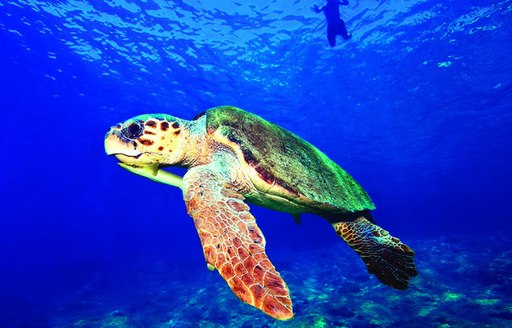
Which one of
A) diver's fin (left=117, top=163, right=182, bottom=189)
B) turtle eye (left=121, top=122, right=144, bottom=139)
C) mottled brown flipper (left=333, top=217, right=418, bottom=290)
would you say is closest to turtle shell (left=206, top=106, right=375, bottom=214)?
mottled brown flipper (left=333, top=217, right=418, bottom=290)

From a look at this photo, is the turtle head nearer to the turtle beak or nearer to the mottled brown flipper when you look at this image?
the turtle beak

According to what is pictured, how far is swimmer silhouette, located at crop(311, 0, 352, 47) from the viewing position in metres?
10.9

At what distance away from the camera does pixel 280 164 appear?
111 inches

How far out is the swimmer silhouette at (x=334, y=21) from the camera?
430 inches

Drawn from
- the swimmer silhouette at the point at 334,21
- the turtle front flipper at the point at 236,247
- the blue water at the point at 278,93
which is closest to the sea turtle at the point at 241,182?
the turtle front flipper at the point at 236,247

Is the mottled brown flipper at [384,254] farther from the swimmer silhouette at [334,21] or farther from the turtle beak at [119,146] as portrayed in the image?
the swimmer silhouette at [334,21]

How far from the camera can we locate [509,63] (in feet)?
57.0

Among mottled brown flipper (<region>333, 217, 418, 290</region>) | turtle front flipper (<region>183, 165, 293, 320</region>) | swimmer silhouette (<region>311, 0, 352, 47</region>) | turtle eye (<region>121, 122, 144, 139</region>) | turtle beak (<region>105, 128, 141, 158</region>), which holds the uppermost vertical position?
swimmer silhouette (<region>311, 0, 352, 47</region>)

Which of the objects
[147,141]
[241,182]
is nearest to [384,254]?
[241,182]

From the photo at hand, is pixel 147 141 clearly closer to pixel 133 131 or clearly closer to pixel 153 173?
pixel 133 131

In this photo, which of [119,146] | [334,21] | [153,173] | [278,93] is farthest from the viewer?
[278,93]

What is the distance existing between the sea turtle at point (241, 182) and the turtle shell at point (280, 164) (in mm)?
10

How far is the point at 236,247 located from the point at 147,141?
1691mm

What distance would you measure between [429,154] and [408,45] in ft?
85.6
